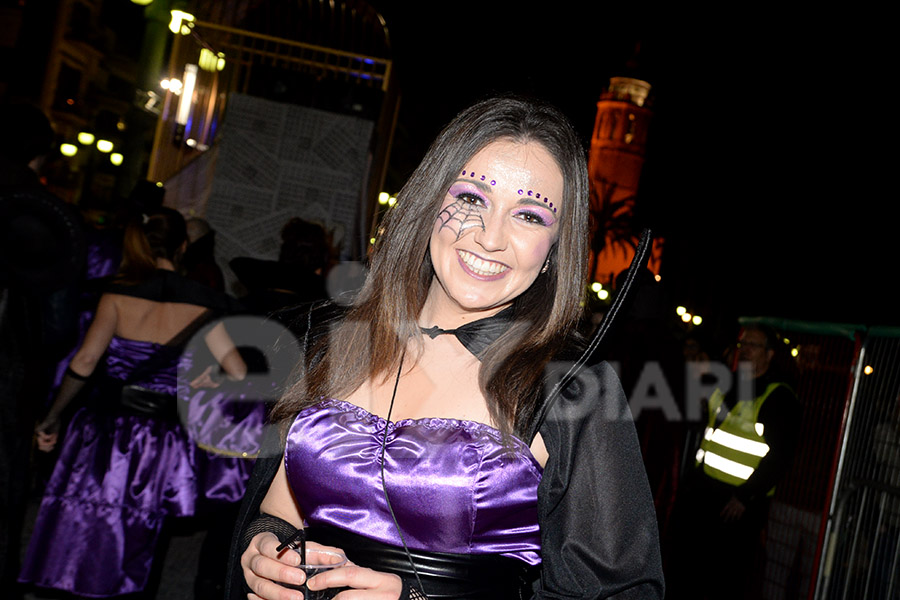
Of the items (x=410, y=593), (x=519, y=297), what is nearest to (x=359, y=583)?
(x=410, y=593)

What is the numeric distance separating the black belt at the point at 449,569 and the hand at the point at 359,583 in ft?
0.33

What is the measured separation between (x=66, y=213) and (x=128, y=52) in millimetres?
38399

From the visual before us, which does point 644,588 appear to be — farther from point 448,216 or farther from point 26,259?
point 26,259

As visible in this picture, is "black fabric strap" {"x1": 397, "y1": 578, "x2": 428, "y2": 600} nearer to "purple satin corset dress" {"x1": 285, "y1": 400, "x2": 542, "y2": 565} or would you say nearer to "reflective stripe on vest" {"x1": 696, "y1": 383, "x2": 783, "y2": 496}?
"purple satin corset dress" {"x1": 285, "y1": 400, "x2": 542, "y2": 565}

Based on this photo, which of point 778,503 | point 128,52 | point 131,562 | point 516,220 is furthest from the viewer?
point 128,52

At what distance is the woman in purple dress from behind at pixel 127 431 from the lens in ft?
12.9

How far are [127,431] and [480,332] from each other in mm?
2891

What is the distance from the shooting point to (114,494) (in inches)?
158

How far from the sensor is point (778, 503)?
5375 millimetres

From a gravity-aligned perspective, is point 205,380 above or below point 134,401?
above

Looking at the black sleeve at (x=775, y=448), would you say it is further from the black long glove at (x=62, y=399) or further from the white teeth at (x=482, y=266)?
the black long glove at (x=62, y=399)

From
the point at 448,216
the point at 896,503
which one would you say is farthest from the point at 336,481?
the point at 896,503

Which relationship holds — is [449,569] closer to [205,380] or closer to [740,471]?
[205,380]

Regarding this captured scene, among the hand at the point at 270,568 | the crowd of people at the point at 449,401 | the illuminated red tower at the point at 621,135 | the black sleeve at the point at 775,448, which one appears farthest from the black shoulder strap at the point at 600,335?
the illuminated red tower at the point at 621,135
